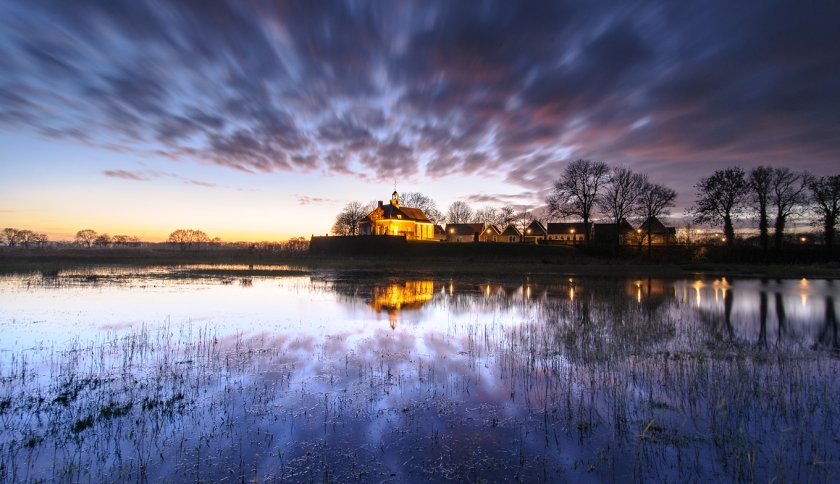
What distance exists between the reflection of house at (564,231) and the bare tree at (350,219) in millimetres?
52806

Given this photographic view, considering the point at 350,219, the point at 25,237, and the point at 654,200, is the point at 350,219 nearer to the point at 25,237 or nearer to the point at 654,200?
the point at 654,200

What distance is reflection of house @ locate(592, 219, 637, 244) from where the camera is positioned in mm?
66125

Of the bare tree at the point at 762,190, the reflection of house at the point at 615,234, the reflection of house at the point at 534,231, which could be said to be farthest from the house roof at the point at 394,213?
the bare tree at the point at 762,190

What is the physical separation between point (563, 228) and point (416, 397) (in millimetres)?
115467

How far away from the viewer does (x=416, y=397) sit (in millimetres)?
8070

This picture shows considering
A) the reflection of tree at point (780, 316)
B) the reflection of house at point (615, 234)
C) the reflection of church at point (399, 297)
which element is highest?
the reflection of house at point (615, 234)

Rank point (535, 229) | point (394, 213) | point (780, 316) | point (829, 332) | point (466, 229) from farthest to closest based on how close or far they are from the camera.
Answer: point (535, 229) < point (466, 229) < point (394, 213) < point (780, 316) < point (829, 332)

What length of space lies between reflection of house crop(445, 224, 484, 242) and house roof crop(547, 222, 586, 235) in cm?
1957

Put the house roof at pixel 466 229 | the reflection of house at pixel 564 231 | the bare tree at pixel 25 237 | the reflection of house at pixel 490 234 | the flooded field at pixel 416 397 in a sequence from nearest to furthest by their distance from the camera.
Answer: the flooded field at pixel 416 397
the reflection of house at pixel 564 231
the reflection of house at pixel 490 234
the house roof at pixel 466 229
the bare tree at pixel 25 237

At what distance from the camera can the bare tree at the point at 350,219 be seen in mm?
110562

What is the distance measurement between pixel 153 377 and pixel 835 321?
937 inches

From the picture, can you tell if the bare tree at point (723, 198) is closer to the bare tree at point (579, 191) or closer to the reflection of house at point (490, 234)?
the bare tree at point (579, 191)

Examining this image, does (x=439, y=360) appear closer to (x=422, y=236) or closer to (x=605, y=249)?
(x=605, y=249)

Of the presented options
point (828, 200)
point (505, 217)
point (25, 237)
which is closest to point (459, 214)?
point (505, 217)
